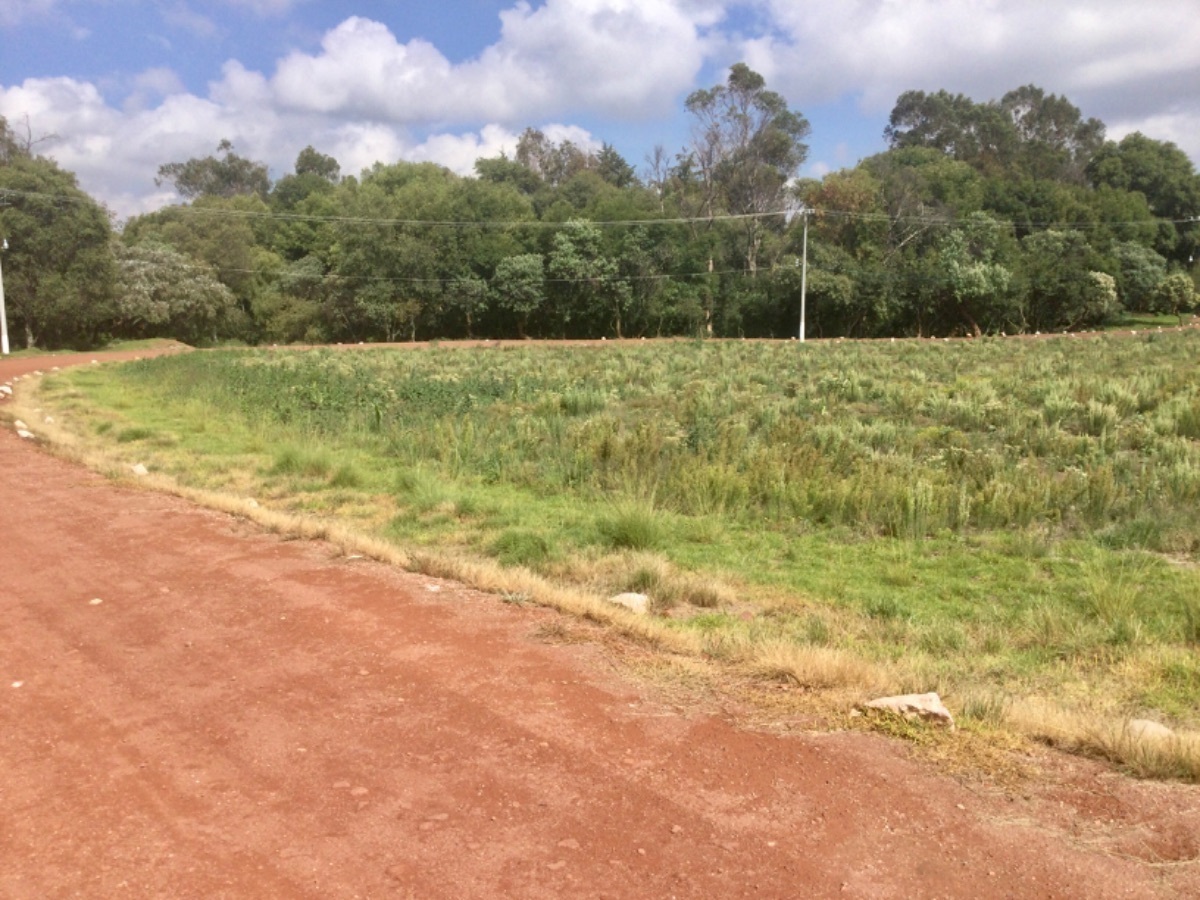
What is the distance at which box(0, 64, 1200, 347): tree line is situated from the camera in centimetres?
5522

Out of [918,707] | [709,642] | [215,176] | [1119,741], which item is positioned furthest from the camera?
[215,176]

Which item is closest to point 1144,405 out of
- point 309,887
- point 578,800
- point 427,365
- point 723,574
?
point 723,574

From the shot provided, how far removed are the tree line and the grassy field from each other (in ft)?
109

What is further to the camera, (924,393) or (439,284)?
(439,284)

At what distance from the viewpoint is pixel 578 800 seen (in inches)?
174

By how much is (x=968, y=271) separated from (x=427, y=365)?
3495 centimetres

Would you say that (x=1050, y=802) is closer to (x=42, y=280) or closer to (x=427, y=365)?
(x=427, y=365)

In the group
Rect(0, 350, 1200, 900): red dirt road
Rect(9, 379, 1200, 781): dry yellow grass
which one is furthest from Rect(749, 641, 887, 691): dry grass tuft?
Rect(0, 350, 1200, 900): red dirt road

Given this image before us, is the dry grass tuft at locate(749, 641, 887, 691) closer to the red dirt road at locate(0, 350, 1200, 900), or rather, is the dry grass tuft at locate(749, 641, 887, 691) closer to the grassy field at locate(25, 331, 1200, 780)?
the grassy field at locate(25, 331, 1200, 780)

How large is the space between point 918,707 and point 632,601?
3066 millimetres

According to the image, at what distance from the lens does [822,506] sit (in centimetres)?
1137

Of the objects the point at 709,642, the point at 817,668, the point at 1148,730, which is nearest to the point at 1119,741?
the point at 1148,730

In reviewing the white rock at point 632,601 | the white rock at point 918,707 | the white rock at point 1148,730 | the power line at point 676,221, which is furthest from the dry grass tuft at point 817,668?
the power line at point 676,221

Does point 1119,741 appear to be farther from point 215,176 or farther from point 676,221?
point 215,176
